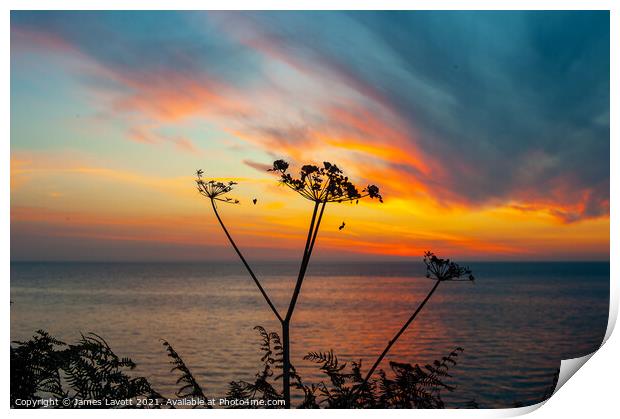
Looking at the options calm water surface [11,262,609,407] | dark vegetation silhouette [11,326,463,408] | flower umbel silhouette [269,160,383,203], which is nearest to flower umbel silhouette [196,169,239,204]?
flower umbel silhouette [269,160,383,203]

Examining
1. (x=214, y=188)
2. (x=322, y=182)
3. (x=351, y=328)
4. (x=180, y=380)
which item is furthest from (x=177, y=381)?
(x=351, y=328)

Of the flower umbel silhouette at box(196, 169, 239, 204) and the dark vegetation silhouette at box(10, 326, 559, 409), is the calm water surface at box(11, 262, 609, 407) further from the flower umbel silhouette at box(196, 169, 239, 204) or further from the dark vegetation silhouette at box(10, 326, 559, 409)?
the flower umbel silhouette at box(196, 169, 239, 204)

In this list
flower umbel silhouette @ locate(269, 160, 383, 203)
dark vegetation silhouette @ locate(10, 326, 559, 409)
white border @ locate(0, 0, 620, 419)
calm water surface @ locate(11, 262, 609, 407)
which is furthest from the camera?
calm water surface @ locate(11, 262, 609, 407)

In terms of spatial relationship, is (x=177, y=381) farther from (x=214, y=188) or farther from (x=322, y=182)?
(x=322, y=182)

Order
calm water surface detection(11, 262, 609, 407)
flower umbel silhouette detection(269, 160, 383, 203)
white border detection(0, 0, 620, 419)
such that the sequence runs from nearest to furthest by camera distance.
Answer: flower umbel silhouette detection(269, 160, 383, 203), white border detection(0, 0, 620, 419), calm water surface detection(11, 262, 609, 407)

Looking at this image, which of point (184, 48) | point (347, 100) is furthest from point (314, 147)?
point (184, 48)

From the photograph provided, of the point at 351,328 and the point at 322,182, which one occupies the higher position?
the point at 322,182

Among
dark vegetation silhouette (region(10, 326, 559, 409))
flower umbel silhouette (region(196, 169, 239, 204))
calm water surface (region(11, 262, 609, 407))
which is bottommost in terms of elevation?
calm water surface (region(11, 262, 609, 407))

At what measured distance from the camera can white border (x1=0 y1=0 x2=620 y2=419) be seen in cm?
424

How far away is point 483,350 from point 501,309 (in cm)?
1479
